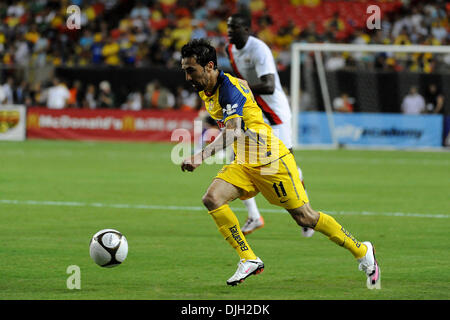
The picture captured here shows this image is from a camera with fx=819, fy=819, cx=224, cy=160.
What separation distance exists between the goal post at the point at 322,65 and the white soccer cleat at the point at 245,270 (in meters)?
17.0

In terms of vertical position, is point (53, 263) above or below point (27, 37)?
below

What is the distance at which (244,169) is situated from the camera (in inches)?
279

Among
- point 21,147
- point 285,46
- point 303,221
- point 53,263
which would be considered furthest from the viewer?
point 285,46

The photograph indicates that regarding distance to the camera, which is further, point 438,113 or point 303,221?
point 438,113

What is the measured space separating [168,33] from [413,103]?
1063cm

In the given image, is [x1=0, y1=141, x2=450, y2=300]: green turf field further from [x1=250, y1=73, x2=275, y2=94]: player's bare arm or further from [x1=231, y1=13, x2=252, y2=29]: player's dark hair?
[x1=231, y1=13, x2=252, y2=29]: player's dark hair

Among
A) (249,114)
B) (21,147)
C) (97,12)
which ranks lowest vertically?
(21,147)

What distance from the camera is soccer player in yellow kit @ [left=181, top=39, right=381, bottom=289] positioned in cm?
678

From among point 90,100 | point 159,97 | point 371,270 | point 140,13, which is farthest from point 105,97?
point 371,270

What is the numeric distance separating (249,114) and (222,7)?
27.2 meters

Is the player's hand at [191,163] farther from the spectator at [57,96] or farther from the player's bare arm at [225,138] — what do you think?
the spectator at [57,96]

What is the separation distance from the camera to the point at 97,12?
34438mm
